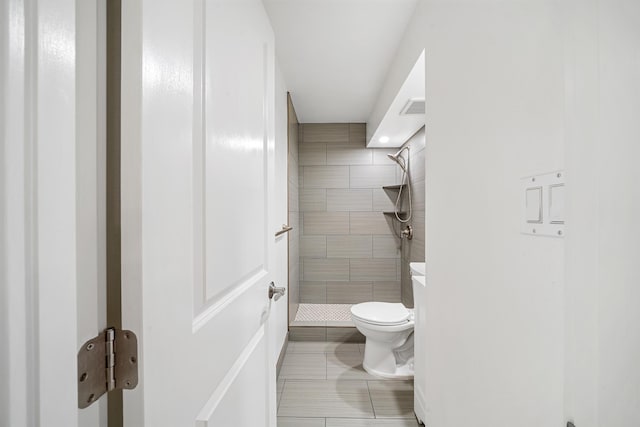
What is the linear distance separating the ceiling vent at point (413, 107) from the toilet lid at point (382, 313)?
1.56 metres

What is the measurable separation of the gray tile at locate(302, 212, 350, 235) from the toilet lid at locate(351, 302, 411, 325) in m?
1.14

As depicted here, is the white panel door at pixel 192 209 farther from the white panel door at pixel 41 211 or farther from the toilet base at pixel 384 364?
the toilet base at pixel 384 364

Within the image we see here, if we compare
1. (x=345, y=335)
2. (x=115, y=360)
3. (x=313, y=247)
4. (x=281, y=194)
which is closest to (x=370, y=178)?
(x=313, y=247)

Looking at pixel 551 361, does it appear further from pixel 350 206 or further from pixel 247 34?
pixel 350 206

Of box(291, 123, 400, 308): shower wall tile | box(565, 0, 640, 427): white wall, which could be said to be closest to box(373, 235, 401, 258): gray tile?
box(291, 123, 400, 308): shower wall tile

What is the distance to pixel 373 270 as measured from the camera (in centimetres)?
344

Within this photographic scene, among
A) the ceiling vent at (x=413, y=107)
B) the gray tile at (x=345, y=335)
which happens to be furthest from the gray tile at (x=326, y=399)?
the ceiling vent at (x=413, y=107)

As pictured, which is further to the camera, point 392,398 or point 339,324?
point 339,324

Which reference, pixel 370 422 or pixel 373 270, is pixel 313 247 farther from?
pixel 370 422

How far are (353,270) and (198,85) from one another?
3.09m

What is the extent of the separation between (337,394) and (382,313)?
669 mm

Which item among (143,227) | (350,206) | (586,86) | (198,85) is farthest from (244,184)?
(350,206)

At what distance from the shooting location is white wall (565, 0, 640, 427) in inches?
13.6

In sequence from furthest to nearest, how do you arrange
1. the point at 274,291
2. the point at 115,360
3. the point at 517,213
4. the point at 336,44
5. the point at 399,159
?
the point at 399,159
the point at 336,44
the point at 274,291
the point at 517,213
the point at 115,360
